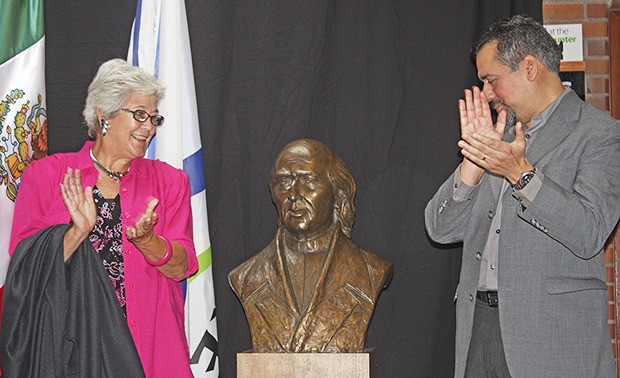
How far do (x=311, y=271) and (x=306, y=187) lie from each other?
35 cm

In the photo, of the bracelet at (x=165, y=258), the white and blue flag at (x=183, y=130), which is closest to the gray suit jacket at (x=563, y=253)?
the bracelet at (x=165, y=258)

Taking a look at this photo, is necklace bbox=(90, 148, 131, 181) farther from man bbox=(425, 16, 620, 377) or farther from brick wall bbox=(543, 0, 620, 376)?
brick wall bbox=(543, 0, 620, 376)

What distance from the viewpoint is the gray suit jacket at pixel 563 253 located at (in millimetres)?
2734

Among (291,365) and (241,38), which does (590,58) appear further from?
(291,365)

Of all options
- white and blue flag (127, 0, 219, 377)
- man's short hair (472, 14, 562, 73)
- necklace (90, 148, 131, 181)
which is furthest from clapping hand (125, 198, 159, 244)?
man's short hair (472, 14, 562, 73)

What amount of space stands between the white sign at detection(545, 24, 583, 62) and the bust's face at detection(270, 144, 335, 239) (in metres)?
1.47

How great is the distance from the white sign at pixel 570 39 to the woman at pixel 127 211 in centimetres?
204

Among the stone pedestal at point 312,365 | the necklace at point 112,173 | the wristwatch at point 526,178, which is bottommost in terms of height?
the stone pedestal at point 312,365

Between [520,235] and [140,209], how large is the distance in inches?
55.6

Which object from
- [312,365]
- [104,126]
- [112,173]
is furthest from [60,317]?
[312,365]

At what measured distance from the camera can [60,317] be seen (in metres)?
3.13

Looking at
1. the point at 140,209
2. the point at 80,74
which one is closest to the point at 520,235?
the point at 140,209

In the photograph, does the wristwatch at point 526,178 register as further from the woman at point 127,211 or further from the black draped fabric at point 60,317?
the black draped fabric at point 60,317

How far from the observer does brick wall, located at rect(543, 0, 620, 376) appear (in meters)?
4.27
